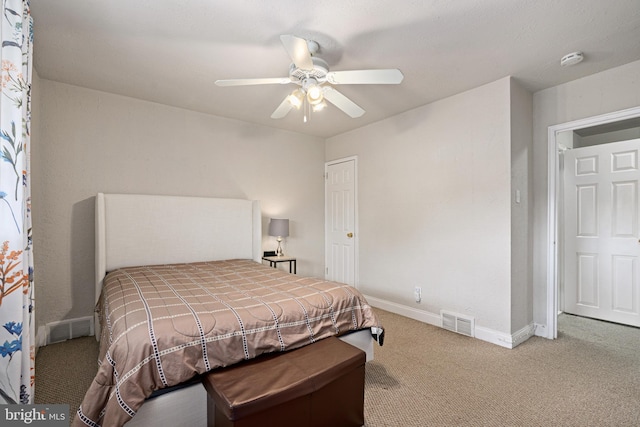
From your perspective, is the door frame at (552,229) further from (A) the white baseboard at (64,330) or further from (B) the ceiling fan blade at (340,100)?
(A) the white baseboard at (64,330)

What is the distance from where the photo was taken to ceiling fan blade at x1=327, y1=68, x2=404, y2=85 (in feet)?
6.47

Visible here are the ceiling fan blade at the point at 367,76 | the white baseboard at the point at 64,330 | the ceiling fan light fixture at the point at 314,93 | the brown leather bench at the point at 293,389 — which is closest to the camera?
the brown leather bench at the point at 293,389

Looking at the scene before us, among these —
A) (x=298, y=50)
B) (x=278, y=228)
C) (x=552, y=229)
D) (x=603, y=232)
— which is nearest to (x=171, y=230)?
(x=278, y=228)

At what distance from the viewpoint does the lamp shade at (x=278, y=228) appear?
13.6 ft

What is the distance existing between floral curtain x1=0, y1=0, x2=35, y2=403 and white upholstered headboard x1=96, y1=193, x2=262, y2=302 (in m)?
1.56

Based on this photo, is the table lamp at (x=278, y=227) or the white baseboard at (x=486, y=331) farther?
the table lamp at (x=278, y=227)

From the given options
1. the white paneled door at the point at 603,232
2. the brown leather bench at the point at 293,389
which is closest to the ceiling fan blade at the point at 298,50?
the brown leather bench at the point at 293,389

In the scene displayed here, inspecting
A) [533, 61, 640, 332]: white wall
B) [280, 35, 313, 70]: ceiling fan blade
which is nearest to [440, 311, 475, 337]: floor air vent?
[533, 61, 640, 332]: white wall

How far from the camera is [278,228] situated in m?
4.14

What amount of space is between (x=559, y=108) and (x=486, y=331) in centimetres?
230

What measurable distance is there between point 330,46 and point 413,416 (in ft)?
8.47

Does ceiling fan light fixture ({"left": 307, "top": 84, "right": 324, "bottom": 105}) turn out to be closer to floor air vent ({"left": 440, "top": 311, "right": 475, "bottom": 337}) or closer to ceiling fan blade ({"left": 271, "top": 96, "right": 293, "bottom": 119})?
ceiling fan blade ({"left": 271, "top": 96, "right": 293, "bottom": 119})

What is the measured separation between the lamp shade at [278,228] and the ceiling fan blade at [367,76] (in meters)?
2.34

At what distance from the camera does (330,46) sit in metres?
2.29
